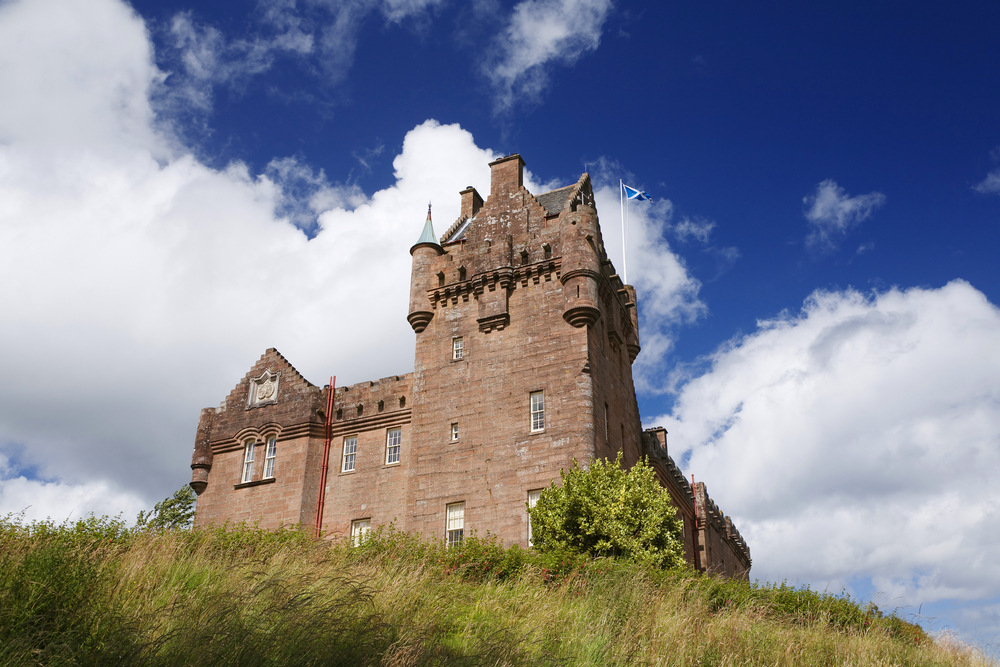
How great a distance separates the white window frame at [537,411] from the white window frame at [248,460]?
12.4 meters

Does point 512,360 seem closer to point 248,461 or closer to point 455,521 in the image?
point 455,521

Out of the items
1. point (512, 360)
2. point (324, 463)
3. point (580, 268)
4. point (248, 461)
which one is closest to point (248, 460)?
point (248, 461)

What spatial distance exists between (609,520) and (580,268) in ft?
33.0

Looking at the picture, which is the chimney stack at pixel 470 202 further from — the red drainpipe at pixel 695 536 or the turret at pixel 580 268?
the red drainpipe at pixel 695 536

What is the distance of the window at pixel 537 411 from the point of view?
26.2 m

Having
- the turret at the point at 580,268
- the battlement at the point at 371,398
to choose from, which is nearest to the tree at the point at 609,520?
the turret at the point at 580,268

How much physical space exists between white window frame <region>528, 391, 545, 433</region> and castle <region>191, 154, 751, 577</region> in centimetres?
5

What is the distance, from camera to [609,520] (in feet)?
68.2

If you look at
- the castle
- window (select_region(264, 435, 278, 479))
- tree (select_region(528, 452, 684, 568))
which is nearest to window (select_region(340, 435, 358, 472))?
the castle

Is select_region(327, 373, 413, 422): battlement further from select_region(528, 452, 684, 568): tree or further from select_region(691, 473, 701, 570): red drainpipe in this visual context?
select_region(691, 473, 701, 570): red drainpipe

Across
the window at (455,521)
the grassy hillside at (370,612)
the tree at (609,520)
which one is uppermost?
the window at (455,521)

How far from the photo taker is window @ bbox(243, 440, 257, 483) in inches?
1236

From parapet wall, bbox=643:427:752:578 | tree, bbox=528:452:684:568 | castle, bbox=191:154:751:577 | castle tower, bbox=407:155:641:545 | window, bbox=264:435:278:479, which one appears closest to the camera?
tree, bbox=528:452:684:568

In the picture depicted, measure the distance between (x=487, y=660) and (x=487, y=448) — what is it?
16.5 meters
